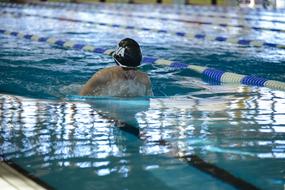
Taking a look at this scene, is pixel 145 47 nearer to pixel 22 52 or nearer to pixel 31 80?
pixel 22 52

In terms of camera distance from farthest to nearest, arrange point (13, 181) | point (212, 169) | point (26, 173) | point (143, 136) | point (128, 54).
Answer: point (128, 54) < point (143, 136) < point (212, 169) < point (26, 173) < point (13, 181)

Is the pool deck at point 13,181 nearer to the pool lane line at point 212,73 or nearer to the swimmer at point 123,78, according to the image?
the swimmer at point 123,78

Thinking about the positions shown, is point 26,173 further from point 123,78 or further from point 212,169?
point 123,78

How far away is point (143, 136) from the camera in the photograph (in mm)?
3408

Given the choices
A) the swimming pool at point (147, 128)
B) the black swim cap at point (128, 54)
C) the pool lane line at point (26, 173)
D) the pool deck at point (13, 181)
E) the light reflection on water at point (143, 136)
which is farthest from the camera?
the black swim cap at point (128, 54)

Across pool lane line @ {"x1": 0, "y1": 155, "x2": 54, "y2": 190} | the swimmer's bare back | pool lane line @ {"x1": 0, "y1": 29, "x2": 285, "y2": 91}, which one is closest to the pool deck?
pool lane line @ {"x1": 0, "y1": 155, "x2": 54, "y2": 190}

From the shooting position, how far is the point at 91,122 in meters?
3.75

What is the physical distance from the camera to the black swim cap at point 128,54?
14.4ft

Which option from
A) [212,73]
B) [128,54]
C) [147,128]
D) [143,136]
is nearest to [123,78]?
[128,54]

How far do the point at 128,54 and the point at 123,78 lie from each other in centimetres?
20

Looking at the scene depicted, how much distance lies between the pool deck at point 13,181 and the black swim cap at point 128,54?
190cm

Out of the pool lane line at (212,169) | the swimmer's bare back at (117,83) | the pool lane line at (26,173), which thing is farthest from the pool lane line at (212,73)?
the pool lane line at (26,173)

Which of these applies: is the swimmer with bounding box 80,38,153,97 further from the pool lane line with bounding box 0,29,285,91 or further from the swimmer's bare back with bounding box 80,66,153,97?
the pool lane line with bounding box 0,29,285,91

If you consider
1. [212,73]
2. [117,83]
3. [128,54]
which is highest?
[128,54]
